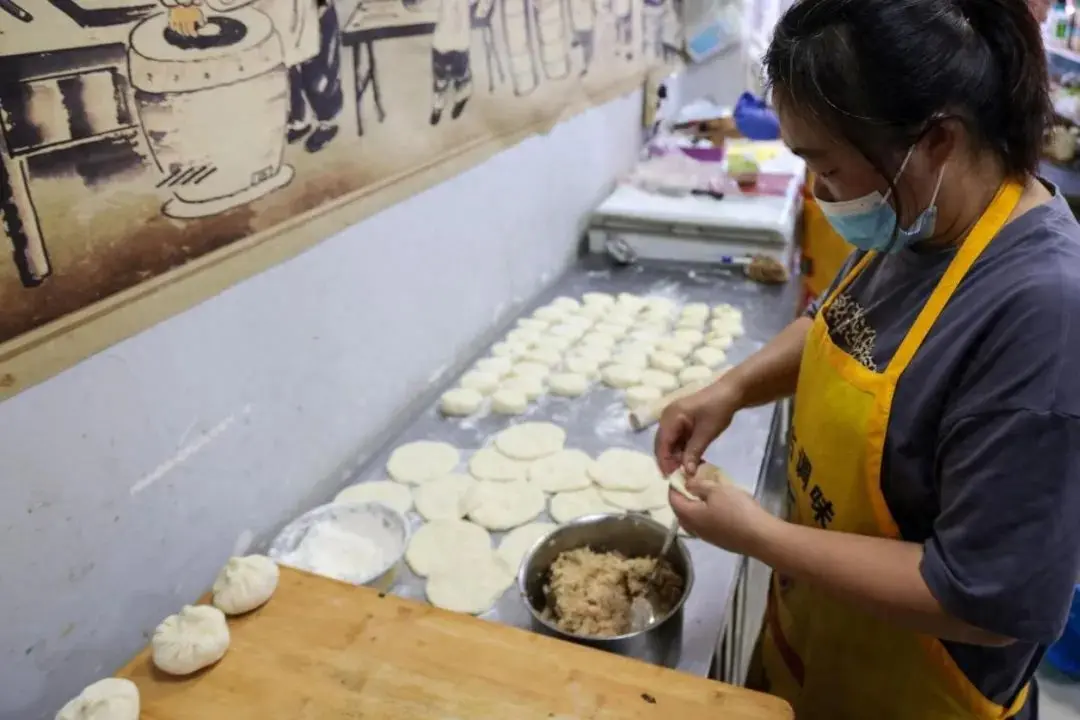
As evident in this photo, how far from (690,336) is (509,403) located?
65 centimetres

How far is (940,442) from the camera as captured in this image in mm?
854

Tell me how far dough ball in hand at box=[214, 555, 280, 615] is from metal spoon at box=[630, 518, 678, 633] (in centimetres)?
52

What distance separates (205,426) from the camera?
48.8 inches

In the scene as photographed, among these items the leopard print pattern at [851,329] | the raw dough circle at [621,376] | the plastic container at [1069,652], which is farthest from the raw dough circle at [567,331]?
the plastic container at [1069,652]

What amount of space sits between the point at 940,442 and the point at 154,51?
1.09 meters

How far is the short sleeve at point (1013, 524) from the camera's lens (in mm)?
757

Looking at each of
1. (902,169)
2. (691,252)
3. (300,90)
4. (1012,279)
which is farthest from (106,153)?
(691,252)

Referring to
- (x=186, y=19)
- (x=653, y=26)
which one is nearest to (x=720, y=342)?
(x=186, y=19)

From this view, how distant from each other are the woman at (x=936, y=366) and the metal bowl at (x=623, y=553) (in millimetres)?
142

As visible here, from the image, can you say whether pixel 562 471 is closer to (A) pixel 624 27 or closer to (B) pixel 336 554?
(B) pixel 336 554

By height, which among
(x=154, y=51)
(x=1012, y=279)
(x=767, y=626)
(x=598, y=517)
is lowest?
(x=767, y=626)

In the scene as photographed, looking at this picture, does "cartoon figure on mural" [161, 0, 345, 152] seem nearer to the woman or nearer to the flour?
the flour

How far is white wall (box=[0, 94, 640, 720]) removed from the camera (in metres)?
0.99

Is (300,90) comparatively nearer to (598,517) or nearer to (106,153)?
(106,153)
